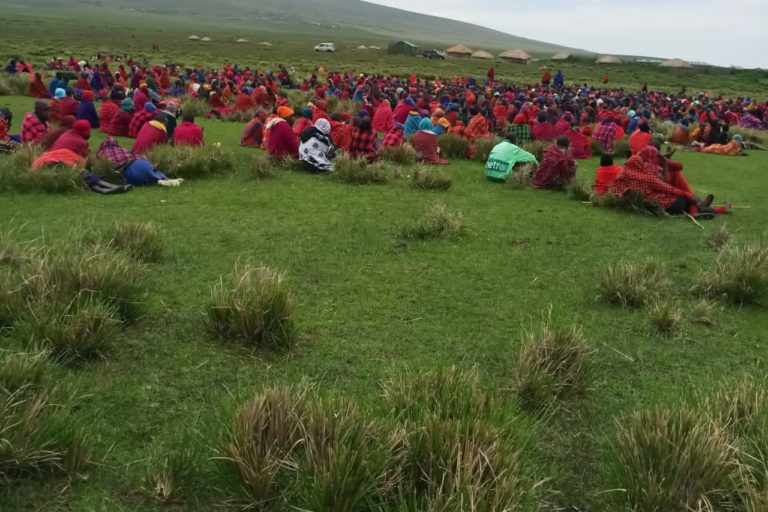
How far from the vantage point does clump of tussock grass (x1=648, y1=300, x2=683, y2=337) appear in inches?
219

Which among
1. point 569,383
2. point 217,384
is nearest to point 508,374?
point 569,383

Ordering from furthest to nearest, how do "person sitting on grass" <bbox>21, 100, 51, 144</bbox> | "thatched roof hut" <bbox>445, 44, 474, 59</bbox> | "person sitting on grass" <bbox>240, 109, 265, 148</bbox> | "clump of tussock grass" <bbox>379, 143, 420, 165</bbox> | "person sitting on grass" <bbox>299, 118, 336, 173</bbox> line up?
Result: "thatched roof hut" <bbox>445, 44, 474, 59</bbox> → "person sitting on grass" <bbox>240, 109, 265, 148</bbox> → "clump of tussock grass" <bbox>379, 143, 420, 165</bbox> → "person sitting on grass" <bbox>21, 100, 51, 144</bbox> → "person sitting on grass" <bbox>299, 118, 336, 173</bbox>

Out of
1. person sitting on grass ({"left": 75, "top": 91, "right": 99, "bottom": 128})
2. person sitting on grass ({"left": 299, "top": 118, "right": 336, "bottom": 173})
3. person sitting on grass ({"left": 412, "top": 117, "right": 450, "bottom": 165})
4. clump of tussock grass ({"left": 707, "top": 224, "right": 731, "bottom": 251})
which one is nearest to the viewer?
clump of tussock grass ({"left": 707, "top": 224, "right": 731, "bottom": 251})

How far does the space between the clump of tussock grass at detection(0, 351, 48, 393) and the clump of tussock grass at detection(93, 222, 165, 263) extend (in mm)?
2685

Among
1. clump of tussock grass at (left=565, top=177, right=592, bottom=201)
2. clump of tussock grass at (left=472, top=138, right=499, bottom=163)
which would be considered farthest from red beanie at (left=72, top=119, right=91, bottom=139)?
clump of tussock grass at (left=565, top=177, right=592, bottom=201)

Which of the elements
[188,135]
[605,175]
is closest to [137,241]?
[188,135]

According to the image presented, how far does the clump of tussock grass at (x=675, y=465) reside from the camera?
298cm

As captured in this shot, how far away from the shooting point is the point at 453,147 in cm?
1520

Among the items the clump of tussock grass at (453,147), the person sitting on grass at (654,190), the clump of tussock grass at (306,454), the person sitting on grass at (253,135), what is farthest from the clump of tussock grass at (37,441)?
the clump of tussock grass at (453,147)

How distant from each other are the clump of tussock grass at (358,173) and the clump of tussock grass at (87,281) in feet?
21.2

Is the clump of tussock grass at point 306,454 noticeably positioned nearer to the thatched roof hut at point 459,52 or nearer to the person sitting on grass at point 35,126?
the person sitting on grass at point 35,126

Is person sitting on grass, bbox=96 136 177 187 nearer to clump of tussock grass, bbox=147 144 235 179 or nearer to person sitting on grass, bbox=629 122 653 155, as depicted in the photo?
clump of tussock grass, bbox=147 144 235 179

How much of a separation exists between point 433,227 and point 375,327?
3011mm

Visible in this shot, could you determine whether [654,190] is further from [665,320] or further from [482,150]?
[482,150]
